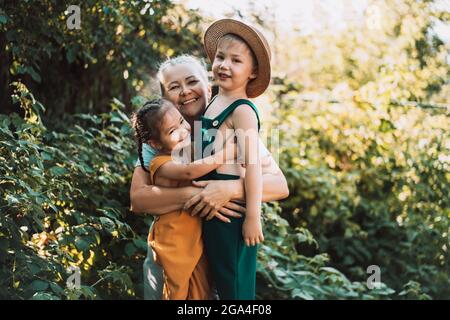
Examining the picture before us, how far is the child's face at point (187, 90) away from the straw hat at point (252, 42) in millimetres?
164

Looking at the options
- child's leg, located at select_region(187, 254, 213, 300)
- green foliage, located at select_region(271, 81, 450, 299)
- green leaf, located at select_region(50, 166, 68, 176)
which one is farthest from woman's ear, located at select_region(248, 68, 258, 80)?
green foliage, located at select_region(271, 81, 450, 299)

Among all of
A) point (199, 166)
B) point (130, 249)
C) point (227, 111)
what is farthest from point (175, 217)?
point (130, 249)

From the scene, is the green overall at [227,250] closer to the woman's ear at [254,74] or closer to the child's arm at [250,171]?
the child's arm at [250,171]

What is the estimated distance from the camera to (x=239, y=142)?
2652 mm

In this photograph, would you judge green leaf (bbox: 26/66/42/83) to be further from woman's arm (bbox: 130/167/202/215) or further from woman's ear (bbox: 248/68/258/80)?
woman's ear (bbox: 248/68/258/80)

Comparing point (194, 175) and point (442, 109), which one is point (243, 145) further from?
point (442, 109)

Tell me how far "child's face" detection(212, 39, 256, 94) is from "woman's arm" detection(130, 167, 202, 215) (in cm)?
46

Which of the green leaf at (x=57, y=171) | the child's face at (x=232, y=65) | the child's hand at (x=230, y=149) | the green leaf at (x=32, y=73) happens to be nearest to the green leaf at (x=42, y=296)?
the green leaf at (x=57, y=171)

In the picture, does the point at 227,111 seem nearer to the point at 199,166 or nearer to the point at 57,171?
the point at 199,166

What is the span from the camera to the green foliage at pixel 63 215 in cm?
292

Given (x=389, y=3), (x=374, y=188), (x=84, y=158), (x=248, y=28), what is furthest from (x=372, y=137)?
(x=248, y=28)

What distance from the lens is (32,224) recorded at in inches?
121

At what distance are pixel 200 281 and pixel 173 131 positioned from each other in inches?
24.6

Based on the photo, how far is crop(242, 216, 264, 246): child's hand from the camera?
263 cm
